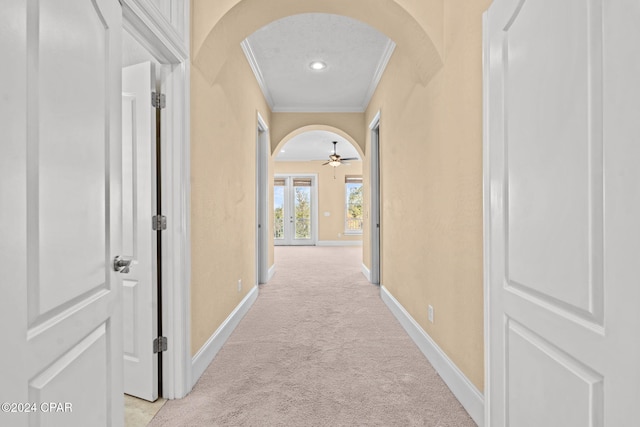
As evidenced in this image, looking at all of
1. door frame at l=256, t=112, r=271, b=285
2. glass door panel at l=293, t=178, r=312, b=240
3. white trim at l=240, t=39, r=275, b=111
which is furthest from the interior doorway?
glass door panel at l=293, t=178, r=312, b=240

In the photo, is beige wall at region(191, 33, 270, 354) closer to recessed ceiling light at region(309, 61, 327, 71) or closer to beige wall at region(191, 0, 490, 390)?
beige wall at region(191, 0, 490, 390)

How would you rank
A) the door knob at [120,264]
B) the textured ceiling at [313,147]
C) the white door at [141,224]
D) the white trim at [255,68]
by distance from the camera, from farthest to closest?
the textured ceiling at [313,147]
the white trim at [255,68]
the white door at [141,224]
the door knob at [120,264]

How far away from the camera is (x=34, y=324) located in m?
0.83

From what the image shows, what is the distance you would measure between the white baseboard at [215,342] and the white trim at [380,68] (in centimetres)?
303

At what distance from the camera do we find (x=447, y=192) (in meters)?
2.07

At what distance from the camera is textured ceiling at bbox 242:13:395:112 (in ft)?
10.3

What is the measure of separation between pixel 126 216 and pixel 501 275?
1.92 meters

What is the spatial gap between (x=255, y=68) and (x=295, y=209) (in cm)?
777

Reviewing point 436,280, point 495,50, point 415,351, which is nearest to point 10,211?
point 495,50

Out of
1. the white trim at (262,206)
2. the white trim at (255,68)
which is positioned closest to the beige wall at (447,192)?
the white trim at (255,68)

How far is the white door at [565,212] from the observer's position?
0.71 m

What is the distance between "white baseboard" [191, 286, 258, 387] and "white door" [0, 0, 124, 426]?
35.3 inches

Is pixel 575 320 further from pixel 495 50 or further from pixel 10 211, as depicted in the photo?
pixel 10 211

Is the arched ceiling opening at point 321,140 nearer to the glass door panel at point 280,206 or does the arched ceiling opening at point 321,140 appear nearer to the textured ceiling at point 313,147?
the textured ceiling at point 313,147
